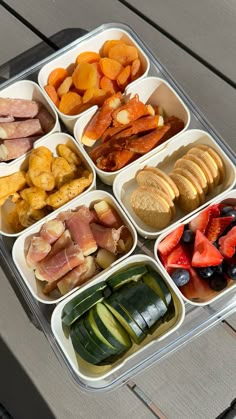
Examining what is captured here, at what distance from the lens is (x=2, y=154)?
3.82 feet

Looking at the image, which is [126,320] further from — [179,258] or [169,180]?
[169,180]

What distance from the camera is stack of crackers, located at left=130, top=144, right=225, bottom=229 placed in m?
1.09

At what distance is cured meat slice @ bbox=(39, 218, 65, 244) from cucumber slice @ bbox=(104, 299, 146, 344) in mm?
198

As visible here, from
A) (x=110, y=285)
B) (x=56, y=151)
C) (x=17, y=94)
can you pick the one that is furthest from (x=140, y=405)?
(x=17, y=94)

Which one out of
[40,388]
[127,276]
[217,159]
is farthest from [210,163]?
[40,388]

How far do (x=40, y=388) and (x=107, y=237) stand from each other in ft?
1.18

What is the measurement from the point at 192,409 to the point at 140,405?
11 centimetres

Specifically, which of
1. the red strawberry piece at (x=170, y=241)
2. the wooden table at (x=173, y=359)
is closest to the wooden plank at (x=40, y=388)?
the wooden table at (x=173, y=359)

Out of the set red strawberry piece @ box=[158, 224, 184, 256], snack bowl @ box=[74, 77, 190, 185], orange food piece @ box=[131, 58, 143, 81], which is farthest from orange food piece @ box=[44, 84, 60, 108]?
red strawberry piece @ box=[158, 224, 184, 256]

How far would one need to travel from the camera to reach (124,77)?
1.23m

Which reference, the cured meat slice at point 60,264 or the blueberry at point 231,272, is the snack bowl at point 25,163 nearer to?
the cured meat slice at point 60,264

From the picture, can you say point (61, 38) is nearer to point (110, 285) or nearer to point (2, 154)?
point (2, 154)

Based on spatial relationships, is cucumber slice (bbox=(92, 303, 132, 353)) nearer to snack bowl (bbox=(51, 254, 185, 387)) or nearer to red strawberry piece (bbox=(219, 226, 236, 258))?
snack bowl (bbox=(51, 254, 185, 387))

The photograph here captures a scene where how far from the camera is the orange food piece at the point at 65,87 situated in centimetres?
123
